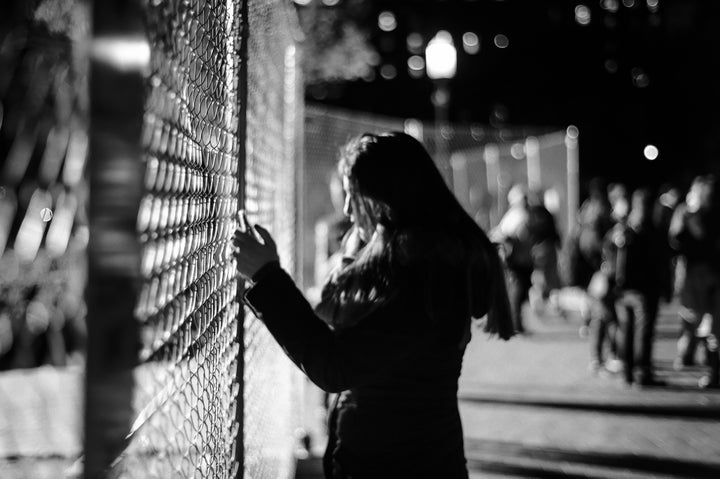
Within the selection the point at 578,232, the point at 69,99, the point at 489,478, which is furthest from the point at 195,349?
the point at 578,232

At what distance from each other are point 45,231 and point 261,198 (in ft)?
6.11

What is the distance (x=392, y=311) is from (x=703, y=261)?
6.52 metres

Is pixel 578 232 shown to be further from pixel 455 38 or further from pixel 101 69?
pixel 455 38

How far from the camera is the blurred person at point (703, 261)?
287 inches

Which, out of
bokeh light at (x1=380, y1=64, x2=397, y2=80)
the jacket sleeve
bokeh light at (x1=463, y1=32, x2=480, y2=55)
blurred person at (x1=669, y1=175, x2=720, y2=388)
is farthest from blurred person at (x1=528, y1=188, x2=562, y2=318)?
bokeh light at (x1=380, y1=64, x2=397, y2=80)

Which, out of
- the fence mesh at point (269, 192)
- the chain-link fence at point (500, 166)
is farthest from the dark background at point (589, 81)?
the fence mesh at point (269, 192)

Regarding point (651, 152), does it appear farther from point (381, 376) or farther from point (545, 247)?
point (381, 376)

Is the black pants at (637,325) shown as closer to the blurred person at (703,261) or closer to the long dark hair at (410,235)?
the blurred person at (703,261)

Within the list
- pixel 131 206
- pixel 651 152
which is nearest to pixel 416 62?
pixel 651 152

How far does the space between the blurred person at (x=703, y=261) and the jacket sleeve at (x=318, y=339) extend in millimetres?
6404

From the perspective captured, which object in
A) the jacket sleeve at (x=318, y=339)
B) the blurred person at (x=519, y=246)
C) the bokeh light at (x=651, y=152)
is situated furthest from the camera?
the bokeh light at (x=651, y=152)

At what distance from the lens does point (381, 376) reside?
72.6 inches

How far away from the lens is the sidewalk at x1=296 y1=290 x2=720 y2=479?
5.11 m

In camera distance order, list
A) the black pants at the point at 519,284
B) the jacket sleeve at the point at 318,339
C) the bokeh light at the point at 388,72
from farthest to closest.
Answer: the bokeh light at the point at 388,72 → the black pants at the point at 519,284 → the jacket sleeve at the point at 318,339
